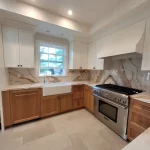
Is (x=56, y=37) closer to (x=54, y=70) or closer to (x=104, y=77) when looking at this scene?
(x=54, y=70)

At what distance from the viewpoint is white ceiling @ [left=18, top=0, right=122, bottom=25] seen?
73.8 inches

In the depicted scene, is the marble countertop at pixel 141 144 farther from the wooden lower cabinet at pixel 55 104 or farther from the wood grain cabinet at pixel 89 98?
the wooden lower cabinet at pixel 55 104

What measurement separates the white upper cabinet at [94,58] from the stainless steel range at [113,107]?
0.77 meters

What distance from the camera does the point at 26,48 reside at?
2393 millimetres

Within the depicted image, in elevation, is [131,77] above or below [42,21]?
below

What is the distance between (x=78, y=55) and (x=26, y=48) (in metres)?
1.63

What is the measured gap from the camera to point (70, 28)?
2482mm

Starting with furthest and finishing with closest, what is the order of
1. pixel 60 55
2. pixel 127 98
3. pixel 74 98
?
pixel 60 55 < pixel 74 98 < pixel 127 98

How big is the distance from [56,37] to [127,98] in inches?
109

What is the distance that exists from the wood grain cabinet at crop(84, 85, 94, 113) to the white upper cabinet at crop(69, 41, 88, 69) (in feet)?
2.70

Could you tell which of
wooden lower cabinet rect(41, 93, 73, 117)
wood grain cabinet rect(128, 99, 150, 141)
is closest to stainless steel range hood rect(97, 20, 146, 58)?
wood grain cabinet rect(128, 99, 150, 141)

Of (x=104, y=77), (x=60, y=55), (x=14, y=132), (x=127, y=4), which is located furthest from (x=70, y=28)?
(x=14, y=132)

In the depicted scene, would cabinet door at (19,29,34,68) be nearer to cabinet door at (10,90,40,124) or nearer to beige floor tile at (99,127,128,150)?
cabinet door at (10,90,40,124)

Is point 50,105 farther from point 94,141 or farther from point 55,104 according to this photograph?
point 94,141
